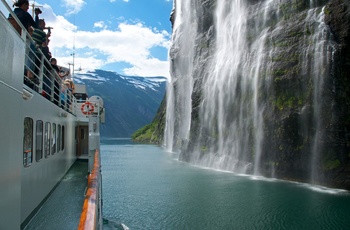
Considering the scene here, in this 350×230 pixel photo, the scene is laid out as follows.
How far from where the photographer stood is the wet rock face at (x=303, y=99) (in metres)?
20.5

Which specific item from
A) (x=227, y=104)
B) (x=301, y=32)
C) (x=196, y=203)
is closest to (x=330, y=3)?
(x=301, y=32)

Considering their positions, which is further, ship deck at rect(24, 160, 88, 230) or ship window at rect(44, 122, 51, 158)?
ship window at rect(44, 122, 51, 158)

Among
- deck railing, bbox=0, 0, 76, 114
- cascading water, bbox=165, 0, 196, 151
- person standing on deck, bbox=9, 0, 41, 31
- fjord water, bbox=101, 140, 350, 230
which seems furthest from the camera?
cascading water, bbox=165, 0, 196, 151

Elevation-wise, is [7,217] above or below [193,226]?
above

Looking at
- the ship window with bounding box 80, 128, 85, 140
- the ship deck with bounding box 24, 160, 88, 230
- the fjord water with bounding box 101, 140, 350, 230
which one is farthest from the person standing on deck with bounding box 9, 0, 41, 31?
the ship window with bounding box 80, 128, 85, 140

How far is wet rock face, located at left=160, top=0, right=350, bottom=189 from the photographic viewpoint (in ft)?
67.4

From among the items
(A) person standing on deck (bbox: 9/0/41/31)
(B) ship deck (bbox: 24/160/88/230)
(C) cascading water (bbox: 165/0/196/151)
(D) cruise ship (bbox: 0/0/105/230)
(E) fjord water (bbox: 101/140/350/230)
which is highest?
(C) cascading water (bbox: 165/0/196/151)

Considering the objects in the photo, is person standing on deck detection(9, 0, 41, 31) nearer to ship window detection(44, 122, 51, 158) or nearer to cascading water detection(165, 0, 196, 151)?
ship window detection(44, 122, 51, 158)

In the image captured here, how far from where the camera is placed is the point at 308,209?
14.5m

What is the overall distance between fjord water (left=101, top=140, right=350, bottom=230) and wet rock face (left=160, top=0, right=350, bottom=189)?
190 cm

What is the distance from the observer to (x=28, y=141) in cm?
765

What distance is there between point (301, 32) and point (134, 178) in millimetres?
17275

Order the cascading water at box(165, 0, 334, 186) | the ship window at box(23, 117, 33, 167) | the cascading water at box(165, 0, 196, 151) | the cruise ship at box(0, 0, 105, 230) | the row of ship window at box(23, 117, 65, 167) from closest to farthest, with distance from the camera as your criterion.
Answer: the cruise ship at box(0, 0, 105, 230)
the ship window at box(23, 117, 33, 167)
the row of ship window at box(23, 117, 65, 167)
the cascading water at box(165, 0, 334, 186)
the cascading water at box(165, 0, 196, 151)

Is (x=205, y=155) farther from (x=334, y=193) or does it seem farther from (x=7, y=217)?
(x=7, y=217)
